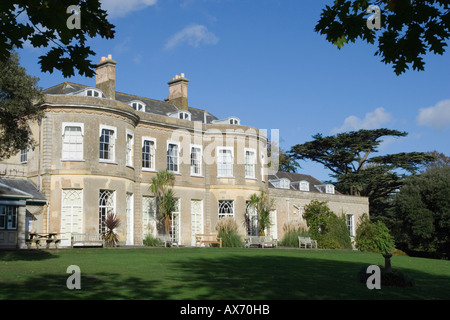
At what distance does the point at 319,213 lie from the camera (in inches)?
1473

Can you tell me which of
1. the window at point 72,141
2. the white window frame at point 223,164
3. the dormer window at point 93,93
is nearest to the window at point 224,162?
the white window frame at point 223,164

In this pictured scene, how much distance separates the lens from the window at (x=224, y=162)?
3309 centimetres

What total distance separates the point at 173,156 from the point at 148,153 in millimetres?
1874

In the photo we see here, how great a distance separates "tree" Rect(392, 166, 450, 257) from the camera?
37.8 metres

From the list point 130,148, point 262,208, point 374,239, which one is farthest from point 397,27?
point 374,239

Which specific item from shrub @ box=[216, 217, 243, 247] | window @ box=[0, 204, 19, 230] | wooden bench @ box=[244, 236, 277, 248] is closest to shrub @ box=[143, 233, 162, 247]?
shrub @ box=[216, 217, 243, 247]

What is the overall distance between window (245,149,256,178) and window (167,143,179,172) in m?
4.57

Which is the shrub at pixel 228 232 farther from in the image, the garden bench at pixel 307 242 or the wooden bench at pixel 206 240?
the garden bench at pixel 307 242

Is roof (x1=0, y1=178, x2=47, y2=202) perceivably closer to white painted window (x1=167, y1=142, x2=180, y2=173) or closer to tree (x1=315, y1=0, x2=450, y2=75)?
white painted window (x1=167, y1=142, x2=180, y2=173)

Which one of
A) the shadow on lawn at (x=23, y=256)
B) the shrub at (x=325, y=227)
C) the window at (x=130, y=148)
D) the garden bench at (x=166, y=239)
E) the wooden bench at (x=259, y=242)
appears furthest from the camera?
the shrub at (x=325, y=227)

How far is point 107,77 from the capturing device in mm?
30109

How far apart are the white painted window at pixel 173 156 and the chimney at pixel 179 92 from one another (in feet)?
14.4
